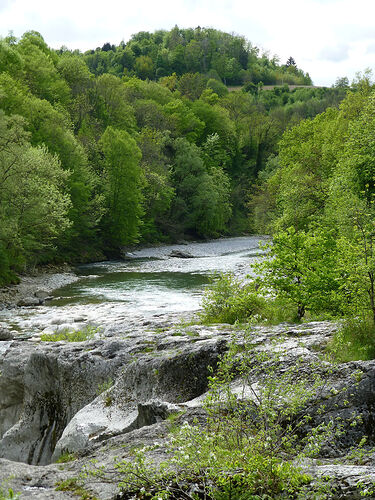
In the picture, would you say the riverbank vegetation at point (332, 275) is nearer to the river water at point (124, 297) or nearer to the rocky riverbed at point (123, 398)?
the rocky riverbed at point (123, 398)

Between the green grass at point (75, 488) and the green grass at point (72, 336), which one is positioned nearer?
the green grass at point (75, 488)

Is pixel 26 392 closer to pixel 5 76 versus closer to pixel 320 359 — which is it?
pixel 320 359

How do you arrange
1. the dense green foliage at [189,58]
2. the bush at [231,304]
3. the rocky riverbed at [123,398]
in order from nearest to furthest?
the rocky riverbed at [123,398], the bush at [231,304], the dense green foliage at [189,58]

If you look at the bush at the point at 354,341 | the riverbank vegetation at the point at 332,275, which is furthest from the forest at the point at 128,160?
the bush at the point at 354,341

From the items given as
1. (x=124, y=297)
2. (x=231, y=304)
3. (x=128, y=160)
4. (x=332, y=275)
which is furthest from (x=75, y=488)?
(x=128, y=160)

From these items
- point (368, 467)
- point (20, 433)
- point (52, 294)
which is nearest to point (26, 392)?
point (20, 433)

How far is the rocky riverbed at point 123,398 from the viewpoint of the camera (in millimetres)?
5238

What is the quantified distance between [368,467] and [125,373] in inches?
211

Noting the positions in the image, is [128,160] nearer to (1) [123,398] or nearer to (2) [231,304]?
(2) [231,304]

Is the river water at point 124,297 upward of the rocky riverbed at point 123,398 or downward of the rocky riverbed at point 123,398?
downward

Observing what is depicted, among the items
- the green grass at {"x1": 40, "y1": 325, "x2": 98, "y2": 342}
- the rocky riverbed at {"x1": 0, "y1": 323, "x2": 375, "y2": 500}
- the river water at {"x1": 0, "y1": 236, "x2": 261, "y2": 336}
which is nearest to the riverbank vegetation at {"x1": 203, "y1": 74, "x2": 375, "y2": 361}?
the rocky riverbed at {"x1": 0, "y1": 323, "x2": 375, "y2": 500}

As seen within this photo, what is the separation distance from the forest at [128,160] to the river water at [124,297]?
4.60 metres

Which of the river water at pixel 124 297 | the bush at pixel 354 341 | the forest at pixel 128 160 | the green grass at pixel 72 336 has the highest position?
the forest at pixel 128 160

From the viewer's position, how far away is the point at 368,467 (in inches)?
183
